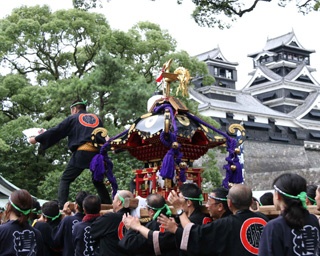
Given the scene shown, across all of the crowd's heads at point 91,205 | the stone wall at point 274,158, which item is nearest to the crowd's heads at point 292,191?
the crowd's heads at point 91,205

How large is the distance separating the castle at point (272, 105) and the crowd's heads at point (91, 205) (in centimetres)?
3036

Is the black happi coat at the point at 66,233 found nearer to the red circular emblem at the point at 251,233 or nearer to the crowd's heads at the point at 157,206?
the crowd's heads at the point at 157,206

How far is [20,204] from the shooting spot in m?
4.35

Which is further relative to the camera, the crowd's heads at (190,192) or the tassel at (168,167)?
the tassel at (168,167)

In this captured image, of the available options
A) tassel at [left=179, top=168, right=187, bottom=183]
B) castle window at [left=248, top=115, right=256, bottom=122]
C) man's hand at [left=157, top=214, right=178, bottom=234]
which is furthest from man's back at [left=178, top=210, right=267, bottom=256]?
castle window at [left=248, top=115, right=256, bottom=122]

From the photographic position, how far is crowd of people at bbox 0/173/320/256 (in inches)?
135

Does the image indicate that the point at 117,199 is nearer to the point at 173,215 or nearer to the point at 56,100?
the point at 173,215

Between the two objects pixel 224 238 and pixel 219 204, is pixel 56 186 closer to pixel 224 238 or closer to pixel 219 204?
pixel 219 204

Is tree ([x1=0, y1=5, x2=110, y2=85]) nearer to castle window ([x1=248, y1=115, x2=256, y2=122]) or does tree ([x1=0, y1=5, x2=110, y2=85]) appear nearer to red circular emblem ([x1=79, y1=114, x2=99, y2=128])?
red circular emblem ([x1=79, y1=114, x2=99, y2=128])

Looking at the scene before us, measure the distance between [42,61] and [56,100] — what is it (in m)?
3.25

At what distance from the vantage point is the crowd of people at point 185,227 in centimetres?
342

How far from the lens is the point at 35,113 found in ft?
63.9

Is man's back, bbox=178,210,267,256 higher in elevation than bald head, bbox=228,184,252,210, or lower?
lower

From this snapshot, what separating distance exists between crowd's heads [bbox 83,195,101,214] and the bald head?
1630 millimetres
